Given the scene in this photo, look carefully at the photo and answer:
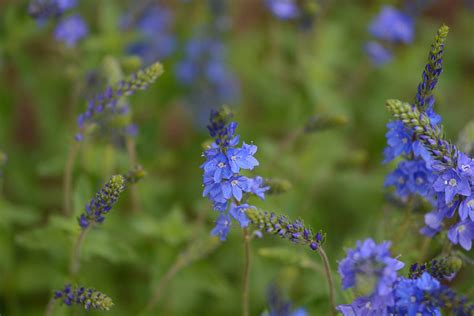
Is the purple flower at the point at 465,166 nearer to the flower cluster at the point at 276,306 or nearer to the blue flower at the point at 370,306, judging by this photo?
the blue flower at the point at 370,306

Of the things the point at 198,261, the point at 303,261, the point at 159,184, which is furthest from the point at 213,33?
the point at 303,261

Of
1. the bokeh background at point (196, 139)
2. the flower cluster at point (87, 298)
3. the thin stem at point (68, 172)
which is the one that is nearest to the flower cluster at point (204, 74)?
the bokeh background at point (196, 139)

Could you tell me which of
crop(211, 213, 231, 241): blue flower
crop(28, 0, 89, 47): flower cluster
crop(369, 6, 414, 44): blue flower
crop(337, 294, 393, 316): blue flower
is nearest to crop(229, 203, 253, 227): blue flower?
crop(211, 213, 231, 241): blue flower

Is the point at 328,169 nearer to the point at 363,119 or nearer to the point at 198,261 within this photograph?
the point at 363,119

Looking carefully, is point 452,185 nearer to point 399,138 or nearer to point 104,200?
point 399,138

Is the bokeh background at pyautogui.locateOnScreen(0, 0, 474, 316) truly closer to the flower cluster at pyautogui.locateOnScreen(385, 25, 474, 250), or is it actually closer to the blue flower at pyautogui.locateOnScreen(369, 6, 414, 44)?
the blue flower at pyautogui.locateOnScreen(369, 6, 414, 44)

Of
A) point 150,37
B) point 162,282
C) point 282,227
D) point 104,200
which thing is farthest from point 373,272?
point 150,37
